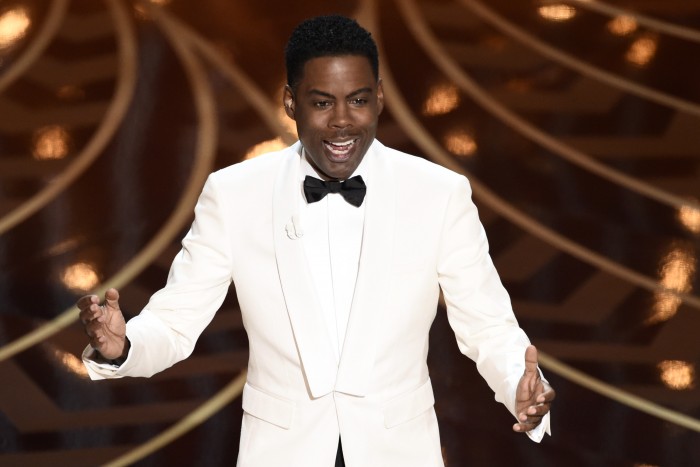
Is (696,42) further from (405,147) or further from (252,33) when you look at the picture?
(252,33)

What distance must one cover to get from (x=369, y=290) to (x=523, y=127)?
2.72m

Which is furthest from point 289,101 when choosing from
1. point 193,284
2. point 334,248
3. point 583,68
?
point 583,68

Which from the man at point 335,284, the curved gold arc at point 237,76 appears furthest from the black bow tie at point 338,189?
the curved gold arc at point 237,76

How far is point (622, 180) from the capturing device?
448cm

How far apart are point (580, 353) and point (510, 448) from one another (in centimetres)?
51

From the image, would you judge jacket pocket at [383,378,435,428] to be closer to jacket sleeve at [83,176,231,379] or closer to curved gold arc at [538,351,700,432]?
jacket sleeve at [83,176,231,379]

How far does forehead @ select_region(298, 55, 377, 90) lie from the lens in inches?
81.0

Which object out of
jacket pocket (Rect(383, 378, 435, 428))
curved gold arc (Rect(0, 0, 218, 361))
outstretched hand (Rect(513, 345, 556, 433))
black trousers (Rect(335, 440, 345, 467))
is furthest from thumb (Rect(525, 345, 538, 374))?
curved gold arc (Rect(0, 0, 218, 361))

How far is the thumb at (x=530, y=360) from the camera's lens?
1.87 meters

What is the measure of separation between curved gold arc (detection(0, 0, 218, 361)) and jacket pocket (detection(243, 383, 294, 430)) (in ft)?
6.77

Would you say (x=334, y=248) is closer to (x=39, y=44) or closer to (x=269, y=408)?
(x=269, y=408)

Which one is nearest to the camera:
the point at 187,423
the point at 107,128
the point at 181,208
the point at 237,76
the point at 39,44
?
the point at 187,423

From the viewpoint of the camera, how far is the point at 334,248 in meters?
2.12

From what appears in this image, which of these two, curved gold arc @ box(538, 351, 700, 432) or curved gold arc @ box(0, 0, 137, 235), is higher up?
curved gold arc @ box(0, 0, 137, 235)
